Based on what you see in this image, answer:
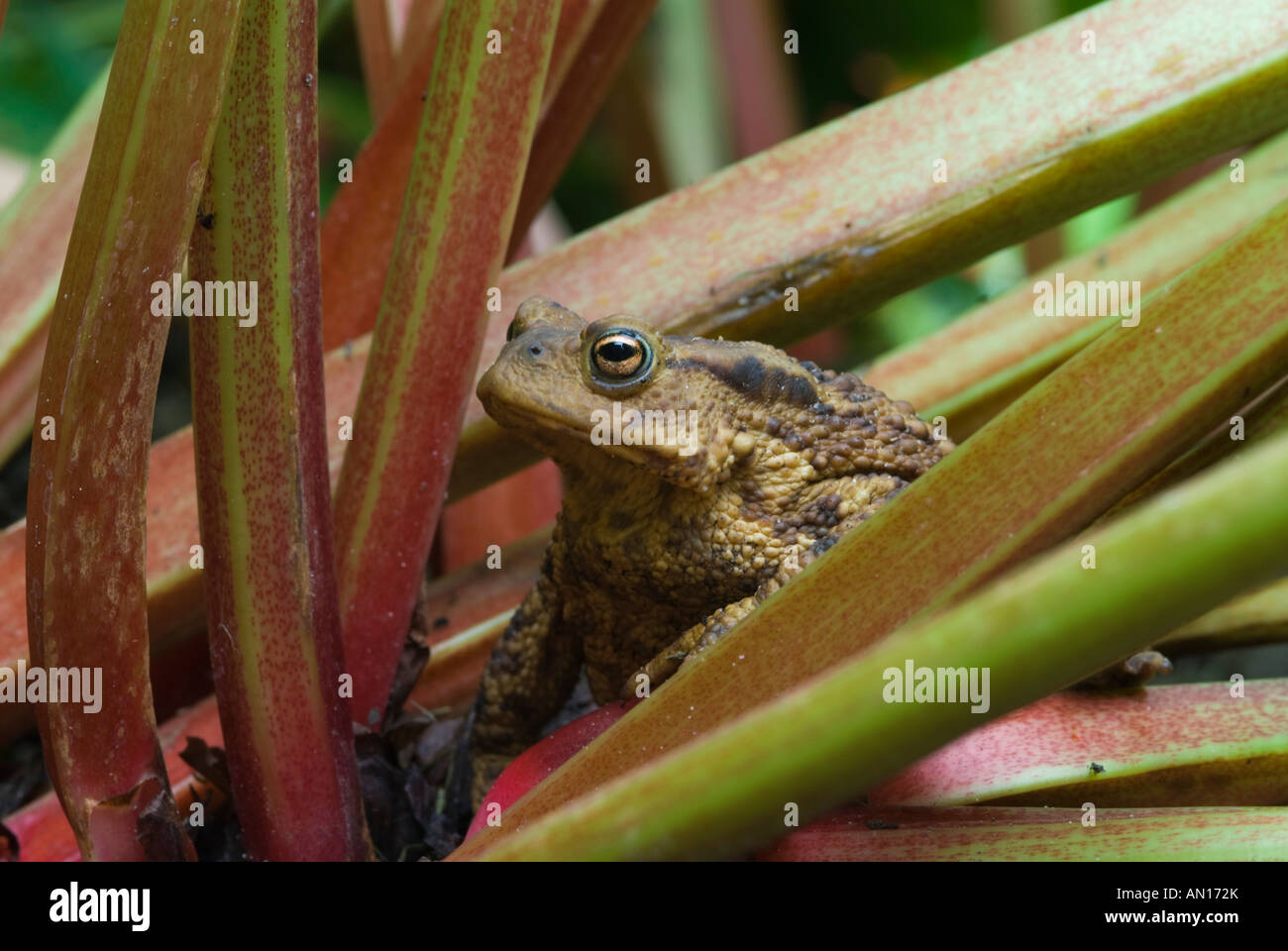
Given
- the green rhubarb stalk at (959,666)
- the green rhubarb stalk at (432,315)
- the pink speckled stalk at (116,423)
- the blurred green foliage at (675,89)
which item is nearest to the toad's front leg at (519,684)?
the green rhubarb stalk at (432,315)

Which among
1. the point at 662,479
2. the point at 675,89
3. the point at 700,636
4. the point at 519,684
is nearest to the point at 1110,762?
the point at 700,636

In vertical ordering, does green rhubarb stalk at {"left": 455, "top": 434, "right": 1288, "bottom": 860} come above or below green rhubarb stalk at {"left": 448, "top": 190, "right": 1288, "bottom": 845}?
below

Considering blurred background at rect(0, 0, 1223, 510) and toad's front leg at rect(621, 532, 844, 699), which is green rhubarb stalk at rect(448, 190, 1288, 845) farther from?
blurred background at rect(0, 0, 1223, 510)

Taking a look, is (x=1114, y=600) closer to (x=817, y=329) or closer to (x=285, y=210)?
(x=285, y=210)

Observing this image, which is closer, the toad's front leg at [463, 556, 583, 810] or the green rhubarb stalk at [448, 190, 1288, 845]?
the green rhubarb stalk at [448, 190, 1288, 845]

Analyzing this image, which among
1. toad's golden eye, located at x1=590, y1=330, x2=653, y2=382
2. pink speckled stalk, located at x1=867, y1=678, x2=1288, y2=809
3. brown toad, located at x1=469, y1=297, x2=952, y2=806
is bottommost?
pink speckled stalk, located at x1=867, y1=678, x2=1288, y2=809

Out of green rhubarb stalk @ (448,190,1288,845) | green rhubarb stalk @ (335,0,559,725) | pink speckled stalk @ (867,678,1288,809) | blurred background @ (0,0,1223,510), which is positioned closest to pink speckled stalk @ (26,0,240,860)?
green rhubarb stalk @ (335,0,559,725)

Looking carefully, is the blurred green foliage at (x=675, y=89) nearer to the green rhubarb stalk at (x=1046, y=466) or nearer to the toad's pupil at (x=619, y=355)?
the toad's pupil at (x=619, y=355)
